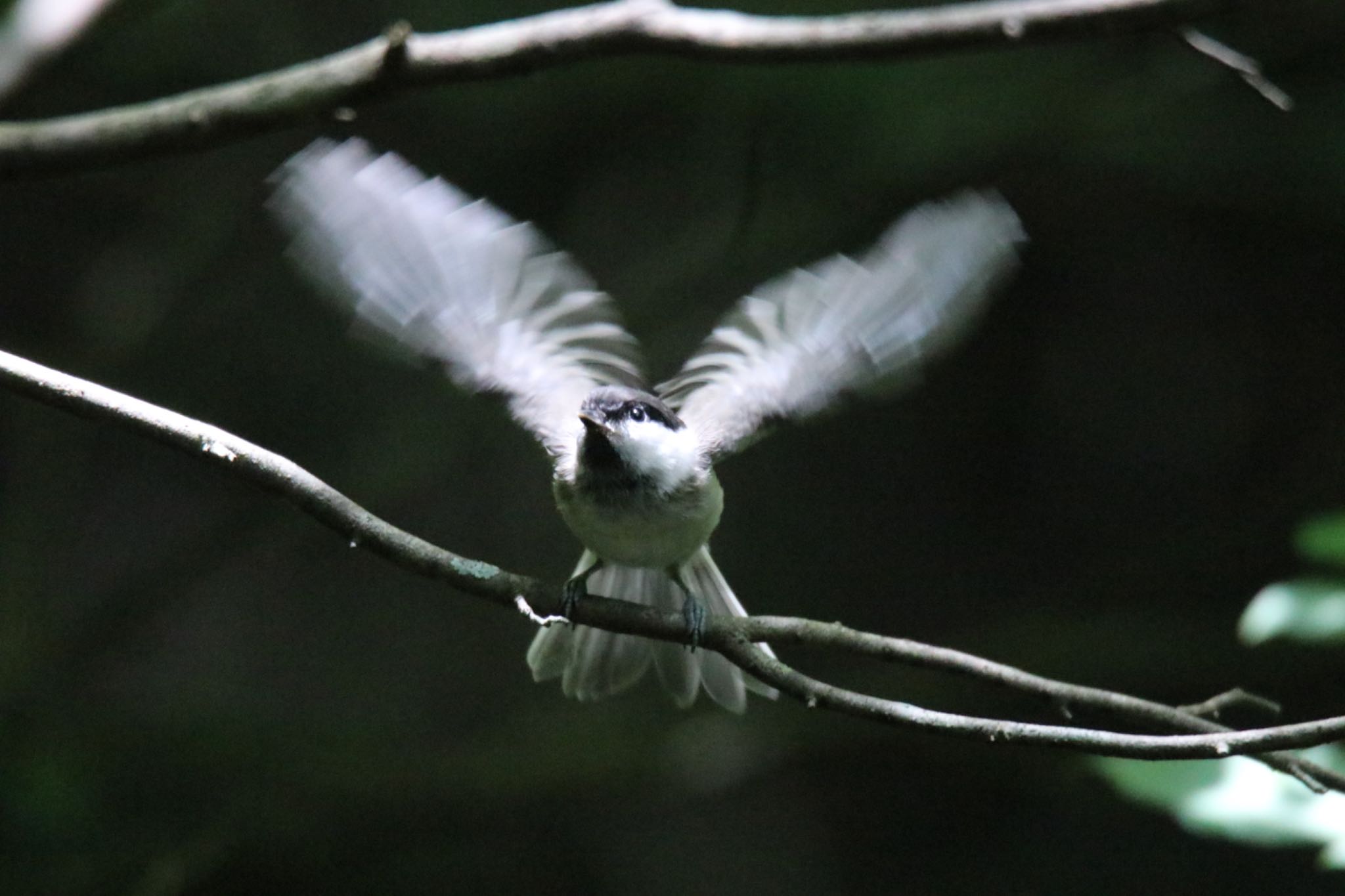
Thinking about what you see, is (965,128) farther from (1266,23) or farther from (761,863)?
(761,863)

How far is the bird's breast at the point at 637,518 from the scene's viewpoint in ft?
7.57

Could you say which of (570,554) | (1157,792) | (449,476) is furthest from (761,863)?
(1157,792)

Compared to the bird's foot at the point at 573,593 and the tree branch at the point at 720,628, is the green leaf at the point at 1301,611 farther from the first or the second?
the bird's foot at the point at 573,593

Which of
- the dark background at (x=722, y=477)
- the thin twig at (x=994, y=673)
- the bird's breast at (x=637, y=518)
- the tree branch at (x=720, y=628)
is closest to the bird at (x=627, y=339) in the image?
the bird's breast at (x=637, y=518)

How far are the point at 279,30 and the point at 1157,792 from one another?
10.9ft

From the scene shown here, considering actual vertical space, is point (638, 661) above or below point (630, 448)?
below

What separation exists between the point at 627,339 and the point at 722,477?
126 centimetres

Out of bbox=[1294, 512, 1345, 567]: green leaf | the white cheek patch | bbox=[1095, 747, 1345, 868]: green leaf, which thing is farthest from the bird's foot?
bbox=[1294, 512, 1345, 567]: green leaf

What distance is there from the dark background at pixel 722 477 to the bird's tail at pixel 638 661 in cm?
110

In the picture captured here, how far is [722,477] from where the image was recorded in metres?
4.03

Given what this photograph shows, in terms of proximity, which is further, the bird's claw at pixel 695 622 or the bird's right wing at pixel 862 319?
the bird's right wing at pixel 862 319

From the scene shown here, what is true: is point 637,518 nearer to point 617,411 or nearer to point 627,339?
point 617,411

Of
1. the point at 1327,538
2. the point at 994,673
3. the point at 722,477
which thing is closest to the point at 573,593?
the point at 994,673

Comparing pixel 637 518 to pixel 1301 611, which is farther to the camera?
pixel 637 518
